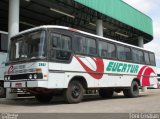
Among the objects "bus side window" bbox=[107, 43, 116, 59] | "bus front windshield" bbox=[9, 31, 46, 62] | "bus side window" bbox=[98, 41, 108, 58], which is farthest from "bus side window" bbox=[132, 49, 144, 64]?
"bus front windshield" bbox=[9, 31, 46, 62]

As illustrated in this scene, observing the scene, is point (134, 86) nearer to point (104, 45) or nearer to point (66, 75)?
point (104, 45)

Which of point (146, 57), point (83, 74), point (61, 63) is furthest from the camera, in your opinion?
point (146, 57)

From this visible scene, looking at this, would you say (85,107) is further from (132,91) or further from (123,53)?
(132,91)

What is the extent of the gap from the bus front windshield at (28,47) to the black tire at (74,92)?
182cm

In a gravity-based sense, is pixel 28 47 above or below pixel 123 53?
below

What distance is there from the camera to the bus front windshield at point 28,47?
10.9 metres

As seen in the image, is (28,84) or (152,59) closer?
(28,84)

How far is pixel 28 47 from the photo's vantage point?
11.4 meters

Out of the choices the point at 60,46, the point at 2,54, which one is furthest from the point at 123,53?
the point at 2,54

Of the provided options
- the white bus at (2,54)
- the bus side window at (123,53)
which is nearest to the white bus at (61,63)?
the bus side window at (123,53)

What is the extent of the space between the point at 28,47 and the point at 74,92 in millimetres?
2545

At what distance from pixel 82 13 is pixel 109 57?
9494 mm

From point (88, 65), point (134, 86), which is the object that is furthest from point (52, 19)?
point (88, 65)

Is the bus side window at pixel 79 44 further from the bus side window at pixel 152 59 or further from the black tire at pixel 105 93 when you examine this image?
the bus side window at pixel 152 59
